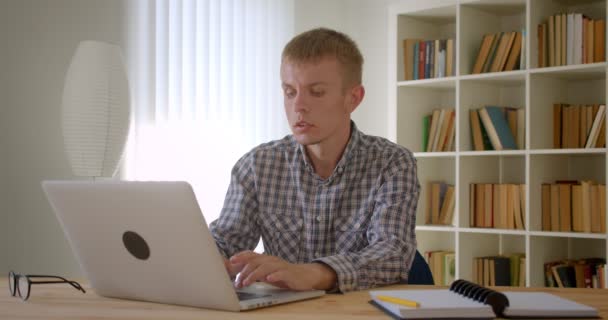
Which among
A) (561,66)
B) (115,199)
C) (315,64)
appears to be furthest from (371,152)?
(561,66)

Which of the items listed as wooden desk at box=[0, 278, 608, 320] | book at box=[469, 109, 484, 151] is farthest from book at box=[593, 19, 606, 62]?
wooden desk at box=[0, 278, 608, 320]

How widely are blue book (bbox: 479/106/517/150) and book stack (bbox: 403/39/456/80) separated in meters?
0.29

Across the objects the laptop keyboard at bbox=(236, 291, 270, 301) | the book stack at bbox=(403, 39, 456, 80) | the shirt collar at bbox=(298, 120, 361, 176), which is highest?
the book stack at bbox=(403, 39, 456, 80)

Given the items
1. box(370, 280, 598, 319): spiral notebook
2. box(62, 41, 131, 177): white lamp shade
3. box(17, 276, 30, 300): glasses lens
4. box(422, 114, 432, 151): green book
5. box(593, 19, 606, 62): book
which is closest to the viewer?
box(370, 280, 598, 319): spiral notebook

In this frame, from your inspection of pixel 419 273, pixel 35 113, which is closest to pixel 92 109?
pixel 35 113

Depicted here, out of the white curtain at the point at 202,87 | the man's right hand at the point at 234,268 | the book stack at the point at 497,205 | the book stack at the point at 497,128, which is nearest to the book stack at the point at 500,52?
the book stack at the point at 497,128

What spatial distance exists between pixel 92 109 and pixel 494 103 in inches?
82.5

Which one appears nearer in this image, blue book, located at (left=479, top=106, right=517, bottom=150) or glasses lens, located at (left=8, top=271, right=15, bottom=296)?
glasses lens, located at (left=8, top=271, right=15, bottom=296)

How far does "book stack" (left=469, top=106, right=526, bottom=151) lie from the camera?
398cm

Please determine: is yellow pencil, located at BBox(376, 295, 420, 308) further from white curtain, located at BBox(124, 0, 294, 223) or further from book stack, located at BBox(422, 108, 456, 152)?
book stack, located at BBox(422, 108, 456, 152)

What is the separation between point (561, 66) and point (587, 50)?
131mm

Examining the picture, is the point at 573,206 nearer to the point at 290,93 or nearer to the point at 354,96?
the point at 354,96

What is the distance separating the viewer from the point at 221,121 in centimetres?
406

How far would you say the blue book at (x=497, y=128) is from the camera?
3971 mm
